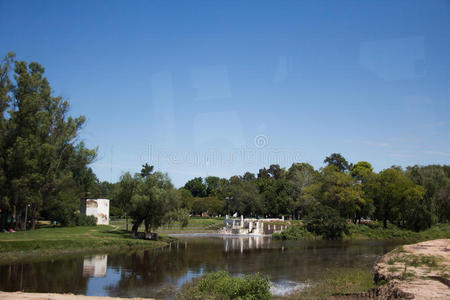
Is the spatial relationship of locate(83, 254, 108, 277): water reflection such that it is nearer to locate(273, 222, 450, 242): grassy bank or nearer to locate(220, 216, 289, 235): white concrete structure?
locate(273, 222, 450, 242): grassy bank

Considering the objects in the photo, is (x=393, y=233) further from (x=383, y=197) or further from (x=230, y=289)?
(x=230, y=289)

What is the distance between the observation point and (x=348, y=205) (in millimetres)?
64500

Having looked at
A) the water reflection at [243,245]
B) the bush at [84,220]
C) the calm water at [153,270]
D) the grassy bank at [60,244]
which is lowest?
the water reflection at [243,245]

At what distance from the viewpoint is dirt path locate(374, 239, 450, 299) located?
14570mm

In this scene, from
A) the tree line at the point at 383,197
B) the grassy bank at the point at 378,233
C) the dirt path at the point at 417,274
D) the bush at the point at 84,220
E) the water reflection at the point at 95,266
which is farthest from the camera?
the tree line at the point at 383,197

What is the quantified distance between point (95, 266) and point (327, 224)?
4110 centimetres

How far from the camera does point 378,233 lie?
203 feet

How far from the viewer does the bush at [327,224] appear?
189 feet

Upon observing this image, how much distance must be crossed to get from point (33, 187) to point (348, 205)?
49365 mm

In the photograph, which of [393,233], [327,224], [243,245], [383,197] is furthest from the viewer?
[383,197]

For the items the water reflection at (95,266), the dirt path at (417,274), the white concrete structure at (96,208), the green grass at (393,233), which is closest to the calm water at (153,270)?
the water reflection at (95,266)

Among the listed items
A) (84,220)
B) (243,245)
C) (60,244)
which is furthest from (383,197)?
(60,244)

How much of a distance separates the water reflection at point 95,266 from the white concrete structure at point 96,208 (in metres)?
21.9

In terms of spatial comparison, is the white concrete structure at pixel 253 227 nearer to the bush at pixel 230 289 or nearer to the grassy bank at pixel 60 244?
the grassy bank at pixel 60 244
